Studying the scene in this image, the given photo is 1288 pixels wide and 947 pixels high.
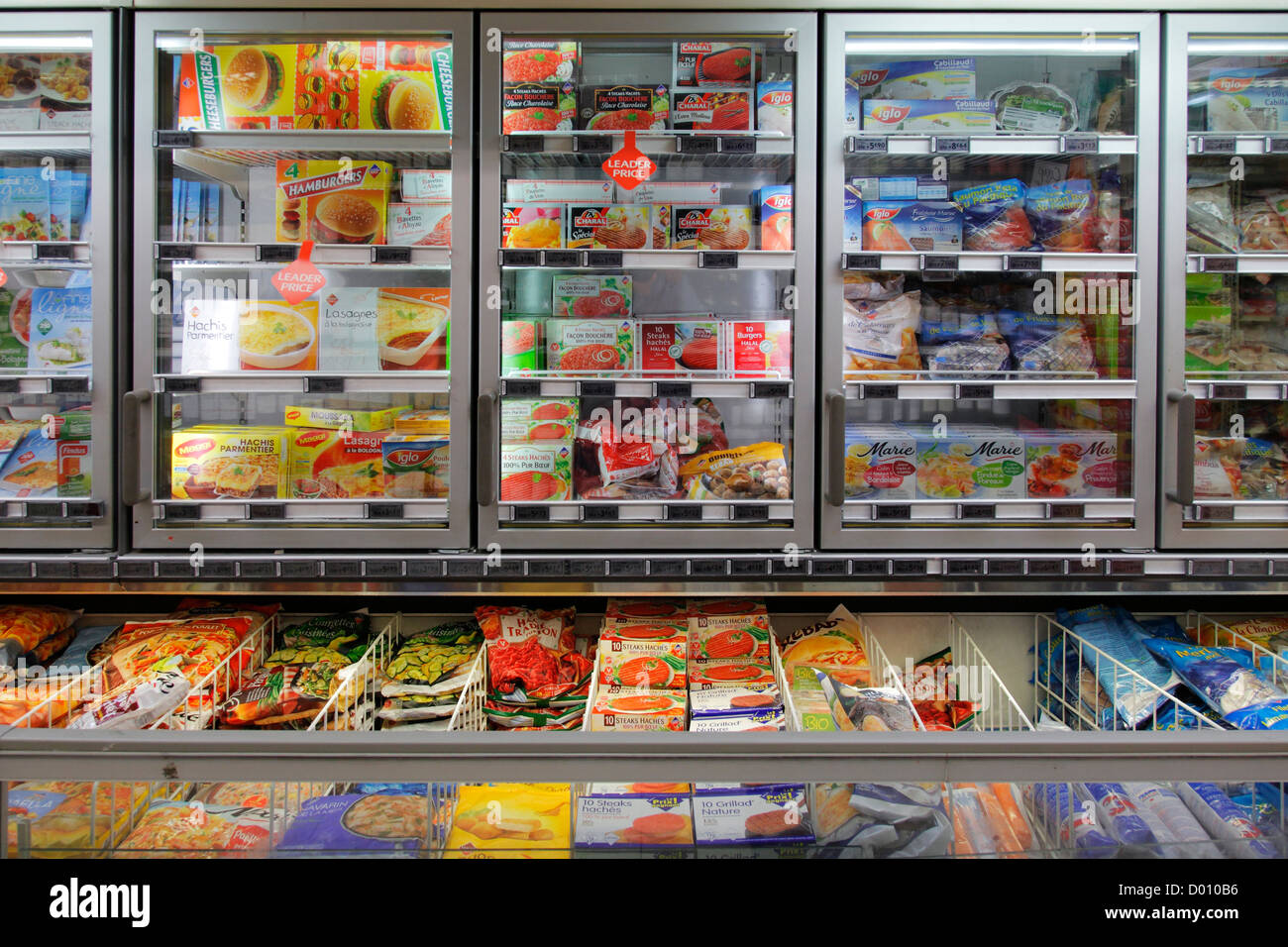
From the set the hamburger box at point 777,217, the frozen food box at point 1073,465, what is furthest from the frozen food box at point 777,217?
the frozen food box at point 1073,465

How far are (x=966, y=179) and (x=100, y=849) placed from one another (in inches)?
106

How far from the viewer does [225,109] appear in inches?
89.7

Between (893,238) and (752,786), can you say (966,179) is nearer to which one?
(893,238)

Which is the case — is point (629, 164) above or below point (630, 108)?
below

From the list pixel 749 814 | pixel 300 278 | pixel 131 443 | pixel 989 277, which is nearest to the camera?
pixel 749 814

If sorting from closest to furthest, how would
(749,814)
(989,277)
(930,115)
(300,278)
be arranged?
(749,814) → (300,278) → (930,115) → (989,277)

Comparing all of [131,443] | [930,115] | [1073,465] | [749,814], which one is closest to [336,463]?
[131,443]

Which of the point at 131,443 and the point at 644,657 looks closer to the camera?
the point at 131,443

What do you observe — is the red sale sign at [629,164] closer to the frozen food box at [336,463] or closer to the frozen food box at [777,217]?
the frozen food box at [777,217]

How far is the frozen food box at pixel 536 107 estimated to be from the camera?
2254mm

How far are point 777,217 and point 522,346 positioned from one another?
784mm

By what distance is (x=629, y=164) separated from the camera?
2203mm

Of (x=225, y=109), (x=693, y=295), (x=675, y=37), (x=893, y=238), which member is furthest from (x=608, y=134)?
(x=225, y=109)

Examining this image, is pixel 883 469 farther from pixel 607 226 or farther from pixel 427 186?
pixel 427 186
